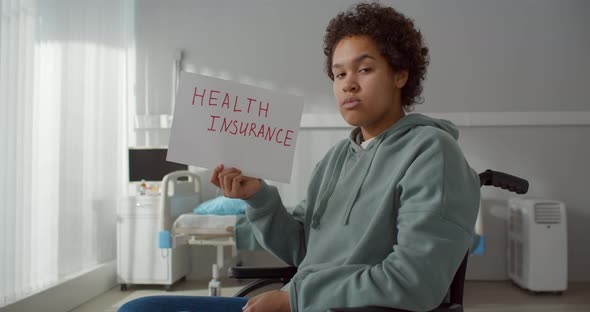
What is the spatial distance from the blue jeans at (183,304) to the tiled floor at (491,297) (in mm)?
2166

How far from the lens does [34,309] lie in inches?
97.4

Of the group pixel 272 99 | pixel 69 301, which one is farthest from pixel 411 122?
pixel 69 301

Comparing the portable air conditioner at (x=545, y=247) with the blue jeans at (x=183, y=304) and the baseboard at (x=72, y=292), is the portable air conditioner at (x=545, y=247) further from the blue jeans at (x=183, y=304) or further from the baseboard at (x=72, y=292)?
the baseboard at (x=72, y=292)

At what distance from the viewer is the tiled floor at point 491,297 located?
9.42 feet

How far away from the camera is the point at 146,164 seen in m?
3.48

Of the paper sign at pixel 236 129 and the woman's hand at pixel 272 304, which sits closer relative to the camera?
the woman's hand at pixel 272 304

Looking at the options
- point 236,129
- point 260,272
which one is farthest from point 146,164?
point 236,129

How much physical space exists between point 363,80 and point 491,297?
9.13 feet

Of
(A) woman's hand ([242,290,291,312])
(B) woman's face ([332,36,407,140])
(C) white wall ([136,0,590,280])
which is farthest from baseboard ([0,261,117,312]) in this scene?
(B) woman's face ([332,36,407,140])

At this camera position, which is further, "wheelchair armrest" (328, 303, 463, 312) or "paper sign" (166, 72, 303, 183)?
"paper sign" (166, 72, 303, 183)

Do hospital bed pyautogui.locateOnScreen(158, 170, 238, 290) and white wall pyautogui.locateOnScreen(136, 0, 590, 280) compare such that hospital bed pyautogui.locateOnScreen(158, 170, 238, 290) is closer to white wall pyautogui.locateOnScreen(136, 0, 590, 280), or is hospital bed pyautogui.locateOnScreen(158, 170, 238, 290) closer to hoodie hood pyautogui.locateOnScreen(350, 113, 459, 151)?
white wall pyautogui.locateOnScreen(136, 0, 590, 280)

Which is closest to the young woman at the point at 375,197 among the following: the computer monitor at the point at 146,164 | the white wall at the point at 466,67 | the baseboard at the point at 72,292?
the baseboard at the point at 72,292

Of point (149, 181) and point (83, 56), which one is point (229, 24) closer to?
point (83, 56)

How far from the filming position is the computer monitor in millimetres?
3479
